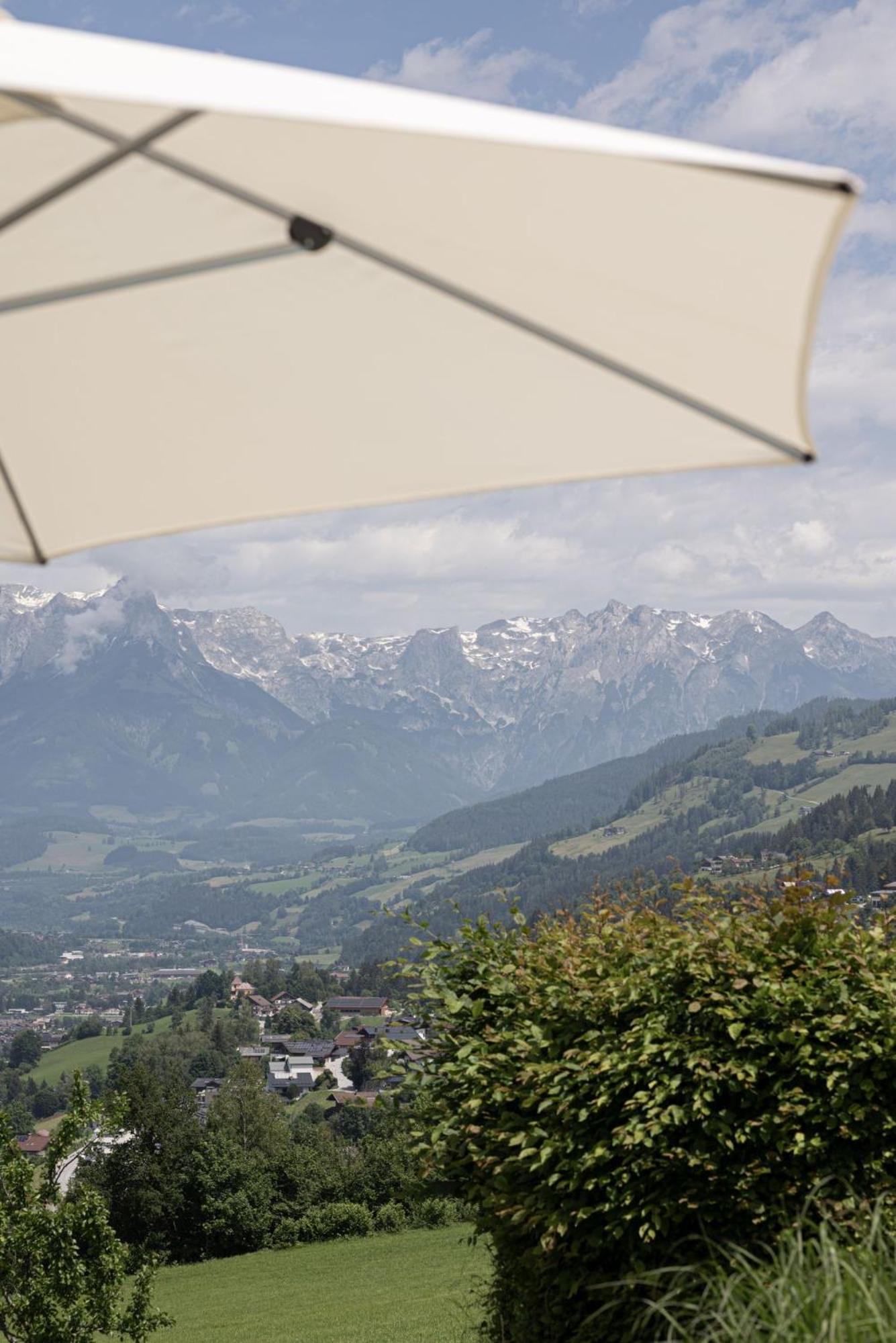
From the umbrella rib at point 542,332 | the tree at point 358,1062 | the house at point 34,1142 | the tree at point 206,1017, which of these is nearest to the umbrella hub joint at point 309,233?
the umbrella rib at point 542,332

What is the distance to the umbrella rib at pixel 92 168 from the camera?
6.14 feet

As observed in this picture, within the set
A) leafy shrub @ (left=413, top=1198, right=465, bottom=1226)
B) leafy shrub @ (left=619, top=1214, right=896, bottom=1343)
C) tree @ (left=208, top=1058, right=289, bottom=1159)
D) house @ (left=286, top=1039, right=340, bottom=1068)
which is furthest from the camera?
house @ (left=286, top=1039, right=340, bottom=1068)

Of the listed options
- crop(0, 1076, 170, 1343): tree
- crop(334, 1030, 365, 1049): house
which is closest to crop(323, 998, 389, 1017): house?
crop(334, 1030, 365, 1049): house

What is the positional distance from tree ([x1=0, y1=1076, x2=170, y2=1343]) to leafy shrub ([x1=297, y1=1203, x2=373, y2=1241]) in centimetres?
3317

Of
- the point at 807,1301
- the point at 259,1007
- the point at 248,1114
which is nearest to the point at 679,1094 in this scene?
the point at 807,1301

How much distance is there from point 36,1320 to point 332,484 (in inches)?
357

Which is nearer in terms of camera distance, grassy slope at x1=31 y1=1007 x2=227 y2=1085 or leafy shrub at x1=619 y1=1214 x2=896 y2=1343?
leafy shrub at x1=619 y1=1214 x2=896 y2=1343

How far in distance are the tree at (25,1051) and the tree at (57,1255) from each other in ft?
330

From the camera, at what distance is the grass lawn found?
47.9 feet

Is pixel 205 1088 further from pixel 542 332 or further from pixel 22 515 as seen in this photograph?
pixel 542 332

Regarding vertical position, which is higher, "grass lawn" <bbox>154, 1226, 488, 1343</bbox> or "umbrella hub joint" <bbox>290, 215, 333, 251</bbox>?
"umbrella hub joint" <bbox>290, 215, 333, 251</bbox>

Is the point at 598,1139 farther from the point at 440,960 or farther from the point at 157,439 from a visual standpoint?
the point at 157,439

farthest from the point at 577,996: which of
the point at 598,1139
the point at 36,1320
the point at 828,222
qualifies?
the point at 36,1320

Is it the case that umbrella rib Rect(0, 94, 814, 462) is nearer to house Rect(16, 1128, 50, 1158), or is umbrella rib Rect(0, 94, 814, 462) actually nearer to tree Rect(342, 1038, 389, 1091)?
tree Rect(342, 1038, 389, 1091)
